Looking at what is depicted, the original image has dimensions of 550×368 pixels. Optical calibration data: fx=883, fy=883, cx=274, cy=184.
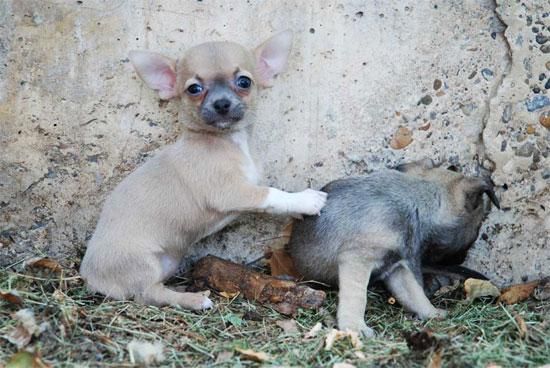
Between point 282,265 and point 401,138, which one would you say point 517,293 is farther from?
point 282,265

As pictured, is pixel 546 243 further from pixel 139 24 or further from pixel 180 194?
pixel 139 24

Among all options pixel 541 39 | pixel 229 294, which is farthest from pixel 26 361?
pixel 541 39

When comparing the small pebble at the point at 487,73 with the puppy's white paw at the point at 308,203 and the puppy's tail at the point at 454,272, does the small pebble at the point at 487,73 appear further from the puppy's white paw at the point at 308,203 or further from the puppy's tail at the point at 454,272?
the puppy's white paw at the point at 308,203

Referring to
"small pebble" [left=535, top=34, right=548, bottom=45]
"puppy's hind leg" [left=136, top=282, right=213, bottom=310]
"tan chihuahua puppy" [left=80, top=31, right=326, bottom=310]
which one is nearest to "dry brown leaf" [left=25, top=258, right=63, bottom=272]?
"tan chihuahua puppy" [left=80, top=31, right=326, bottom=310]

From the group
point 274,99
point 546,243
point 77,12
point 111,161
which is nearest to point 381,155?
point 274,99

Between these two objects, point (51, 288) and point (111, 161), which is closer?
point (51, 288)

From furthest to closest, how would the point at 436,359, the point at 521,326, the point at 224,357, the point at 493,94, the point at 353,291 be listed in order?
1. the point at 493,94
2. the point at 353,291
3. the point at 521,326
4. the point at 224,357
5. the point at 436,359

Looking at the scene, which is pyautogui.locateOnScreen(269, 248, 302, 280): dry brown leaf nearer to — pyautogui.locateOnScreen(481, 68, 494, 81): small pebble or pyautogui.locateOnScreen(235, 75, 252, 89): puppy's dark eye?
pyautogui.locateOnScreen(235, 75, 252, 89): puppy's dark eye
